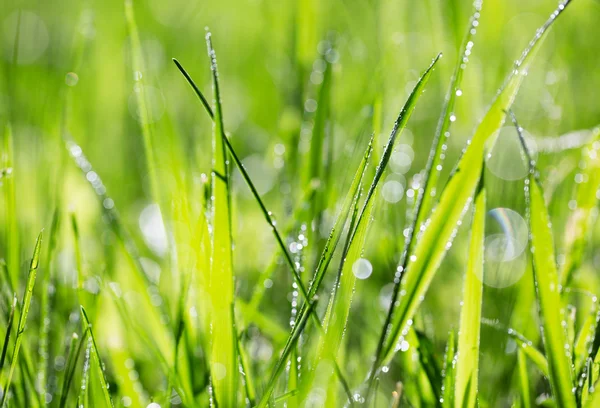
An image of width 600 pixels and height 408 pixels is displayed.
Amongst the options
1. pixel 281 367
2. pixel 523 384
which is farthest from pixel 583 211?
pixel 281 367

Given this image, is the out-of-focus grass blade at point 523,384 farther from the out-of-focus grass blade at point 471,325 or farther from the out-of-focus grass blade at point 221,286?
the out-of-focus grass blade at point 221,286

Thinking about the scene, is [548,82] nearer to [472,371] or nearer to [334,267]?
[334,267]

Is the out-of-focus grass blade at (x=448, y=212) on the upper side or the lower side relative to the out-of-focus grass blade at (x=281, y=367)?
upper

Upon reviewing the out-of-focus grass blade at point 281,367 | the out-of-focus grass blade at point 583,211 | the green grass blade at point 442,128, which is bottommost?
the out-of-focus grass blade at point 281,367

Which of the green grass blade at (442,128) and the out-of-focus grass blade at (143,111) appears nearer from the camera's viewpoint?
the green grass blade at (442,128)

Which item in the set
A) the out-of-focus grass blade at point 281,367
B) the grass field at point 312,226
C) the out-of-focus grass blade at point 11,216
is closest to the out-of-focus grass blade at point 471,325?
the grass field at point 312,226

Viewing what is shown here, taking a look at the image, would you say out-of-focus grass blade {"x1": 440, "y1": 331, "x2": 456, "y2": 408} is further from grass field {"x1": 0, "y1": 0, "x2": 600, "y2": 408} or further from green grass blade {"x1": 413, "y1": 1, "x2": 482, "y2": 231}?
green grass blade {"x1": 413, "y1": 1, "x2": 482, "y2": 231}

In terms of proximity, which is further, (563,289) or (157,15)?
(157,15)

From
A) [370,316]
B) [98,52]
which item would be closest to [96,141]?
[98,52]

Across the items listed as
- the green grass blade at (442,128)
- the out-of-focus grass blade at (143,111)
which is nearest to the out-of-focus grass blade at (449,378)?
the green grass blade at (442,128)
